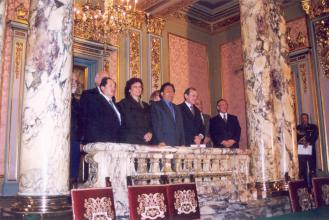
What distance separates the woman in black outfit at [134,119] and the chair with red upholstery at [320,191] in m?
2.06

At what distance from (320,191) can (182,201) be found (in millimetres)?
2034

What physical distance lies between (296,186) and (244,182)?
827mm

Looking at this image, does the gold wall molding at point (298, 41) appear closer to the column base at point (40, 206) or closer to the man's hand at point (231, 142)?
the man's hand at point (231, 142)

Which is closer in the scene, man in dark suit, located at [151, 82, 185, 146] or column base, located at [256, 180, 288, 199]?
man in dark suit, located at [151, 82, 185, 146]

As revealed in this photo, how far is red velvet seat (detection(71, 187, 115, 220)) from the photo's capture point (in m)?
2.97

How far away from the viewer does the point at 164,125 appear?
197 inches

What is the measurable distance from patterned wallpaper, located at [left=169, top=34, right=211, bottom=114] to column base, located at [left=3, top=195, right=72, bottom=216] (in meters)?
6.47

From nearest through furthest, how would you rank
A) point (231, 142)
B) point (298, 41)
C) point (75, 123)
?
point (75, 123) → point (231, 142) → point (298, 41)

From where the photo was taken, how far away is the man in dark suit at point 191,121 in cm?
545

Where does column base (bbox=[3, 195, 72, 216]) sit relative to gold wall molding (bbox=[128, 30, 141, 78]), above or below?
below

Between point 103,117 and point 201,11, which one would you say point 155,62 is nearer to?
point 201,11

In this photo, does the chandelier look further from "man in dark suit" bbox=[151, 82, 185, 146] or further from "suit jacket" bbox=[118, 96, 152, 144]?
"suit jacket" bbox=[118, 96, 152, 144]

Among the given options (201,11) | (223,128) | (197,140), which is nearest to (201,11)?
(201,11)

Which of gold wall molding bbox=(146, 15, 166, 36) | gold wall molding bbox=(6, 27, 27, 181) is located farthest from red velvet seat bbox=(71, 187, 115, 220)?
gold wall molding bbox=(146, 15, 166, 36)
